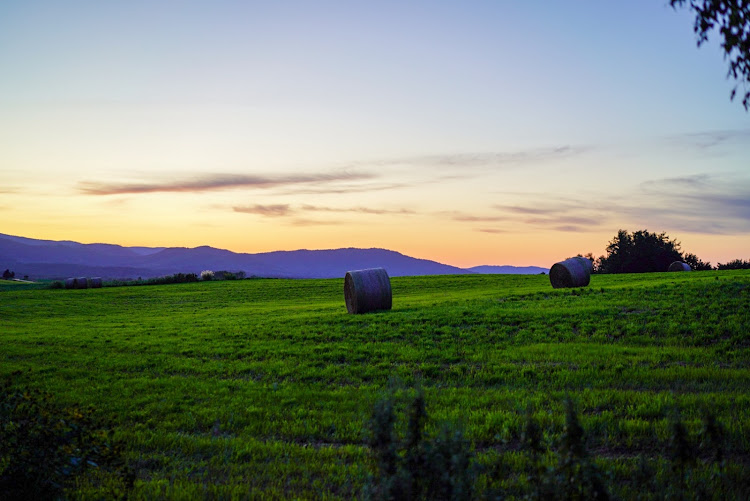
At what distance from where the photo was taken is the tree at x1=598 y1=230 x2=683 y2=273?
78625 millimetres

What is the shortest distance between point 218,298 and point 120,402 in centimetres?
3970

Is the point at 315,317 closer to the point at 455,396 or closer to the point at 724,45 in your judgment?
the point at 455,396

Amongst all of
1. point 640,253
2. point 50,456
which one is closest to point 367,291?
Result: point 50,456

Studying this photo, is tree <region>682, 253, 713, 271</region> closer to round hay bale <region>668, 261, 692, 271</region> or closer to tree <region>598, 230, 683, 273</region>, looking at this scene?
tree <region>598, 230, 683, 273</region>

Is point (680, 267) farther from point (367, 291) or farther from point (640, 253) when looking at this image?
point (367, 291)

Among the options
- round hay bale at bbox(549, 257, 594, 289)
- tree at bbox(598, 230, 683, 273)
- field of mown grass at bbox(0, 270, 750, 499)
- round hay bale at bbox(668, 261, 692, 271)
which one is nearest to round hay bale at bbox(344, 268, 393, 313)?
field of mown grass at bbox(0, 270, 750, 499)

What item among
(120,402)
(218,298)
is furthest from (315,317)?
(218,298)

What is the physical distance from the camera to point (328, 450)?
8.02 metres

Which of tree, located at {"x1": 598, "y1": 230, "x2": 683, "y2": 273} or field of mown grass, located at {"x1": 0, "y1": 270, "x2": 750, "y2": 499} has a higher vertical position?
tree, located at {"x1": 598, "y1": 230, "x2": 683, "y2": 273}

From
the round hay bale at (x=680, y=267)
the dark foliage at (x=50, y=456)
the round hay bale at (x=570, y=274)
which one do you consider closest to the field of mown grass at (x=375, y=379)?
the dark foliage at (x=50, y=456)

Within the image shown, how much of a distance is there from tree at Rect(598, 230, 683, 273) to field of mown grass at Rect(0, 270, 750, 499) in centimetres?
5565

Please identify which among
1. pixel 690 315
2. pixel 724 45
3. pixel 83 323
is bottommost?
pixel 83 323

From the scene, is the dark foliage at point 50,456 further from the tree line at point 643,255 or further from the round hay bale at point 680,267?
the tree line at point 643,255

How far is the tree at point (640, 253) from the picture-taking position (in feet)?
258
